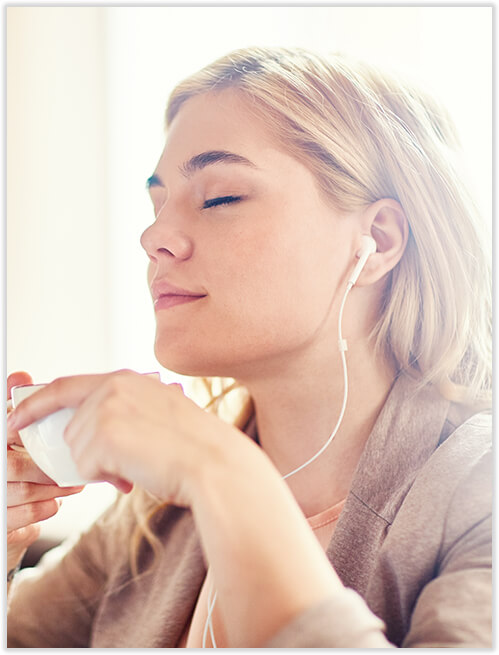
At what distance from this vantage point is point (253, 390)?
1.08 metres

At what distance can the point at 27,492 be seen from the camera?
0.96 meters

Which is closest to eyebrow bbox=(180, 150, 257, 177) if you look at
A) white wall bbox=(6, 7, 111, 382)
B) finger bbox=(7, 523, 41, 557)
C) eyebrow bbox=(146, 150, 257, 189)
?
eyebrow bbox=(146, 150, 257, 189)

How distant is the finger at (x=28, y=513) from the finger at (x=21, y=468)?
58mm

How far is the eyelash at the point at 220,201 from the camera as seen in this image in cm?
93

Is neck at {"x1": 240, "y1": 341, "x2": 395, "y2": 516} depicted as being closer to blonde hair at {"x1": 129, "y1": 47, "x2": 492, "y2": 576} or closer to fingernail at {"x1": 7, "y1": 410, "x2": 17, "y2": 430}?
blonde hair at {"x1": 129, "y1": 47, "x2": 492, "y2": 576}

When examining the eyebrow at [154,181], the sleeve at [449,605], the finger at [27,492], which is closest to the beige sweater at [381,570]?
the sleeve at [449,605]

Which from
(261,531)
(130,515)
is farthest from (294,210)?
(130,515)

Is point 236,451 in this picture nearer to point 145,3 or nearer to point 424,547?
point 424,547

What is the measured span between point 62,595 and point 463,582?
872mm

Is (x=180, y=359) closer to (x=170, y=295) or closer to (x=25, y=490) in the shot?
(x=170, y=295)

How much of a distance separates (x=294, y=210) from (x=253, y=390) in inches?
13.5

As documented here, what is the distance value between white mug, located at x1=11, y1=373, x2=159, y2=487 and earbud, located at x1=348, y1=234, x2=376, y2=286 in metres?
0.48

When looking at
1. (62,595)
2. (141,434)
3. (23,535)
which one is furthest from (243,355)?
(62,595)

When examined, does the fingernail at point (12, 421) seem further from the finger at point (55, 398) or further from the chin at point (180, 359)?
the chin at point (180, 359)
